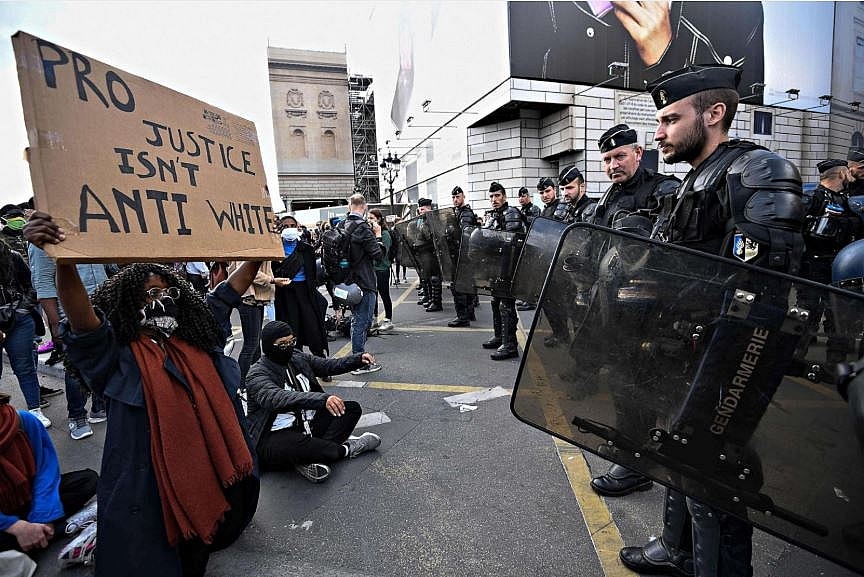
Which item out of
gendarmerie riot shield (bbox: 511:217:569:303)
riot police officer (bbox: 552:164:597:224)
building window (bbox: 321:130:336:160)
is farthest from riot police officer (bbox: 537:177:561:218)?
building window (bbox: 321:130:336:160)

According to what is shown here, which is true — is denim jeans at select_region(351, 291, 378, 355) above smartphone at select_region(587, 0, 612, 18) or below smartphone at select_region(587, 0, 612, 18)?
below

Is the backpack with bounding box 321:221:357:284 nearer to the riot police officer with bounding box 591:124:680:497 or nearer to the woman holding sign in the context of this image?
the riot police officer with bounding box 591:124:680:497

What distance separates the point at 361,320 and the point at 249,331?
3.83 feet

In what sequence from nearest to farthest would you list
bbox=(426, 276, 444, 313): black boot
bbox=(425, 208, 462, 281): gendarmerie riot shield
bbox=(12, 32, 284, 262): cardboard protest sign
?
bbox=(12, 32, 284, 262): cardboard protest sign → bbox=(425, 208, 462, 281): gendarmerie riot shield → bbox=(426, 276, 444, 313): black boot

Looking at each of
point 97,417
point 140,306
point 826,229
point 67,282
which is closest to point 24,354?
point 97,417

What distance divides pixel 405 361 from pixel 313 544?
2.91 metres

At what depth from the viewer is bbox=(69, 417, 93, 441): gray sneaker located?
132 inches

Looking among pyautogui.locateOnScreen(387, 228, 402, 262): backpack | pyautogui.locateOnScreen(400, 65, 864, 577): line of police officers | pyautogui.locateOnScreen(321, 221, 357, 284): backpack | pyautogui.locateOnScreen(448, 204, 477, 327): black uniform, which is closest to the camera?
pyautogui.locateOnScreen(400, 65, 864, 577): line of police officers

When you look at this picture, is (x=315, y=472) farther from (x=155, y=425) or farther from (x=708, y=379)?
(x=708, y=379)

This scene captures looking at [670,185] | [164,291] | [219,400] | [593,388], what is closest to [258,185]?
[164,291]

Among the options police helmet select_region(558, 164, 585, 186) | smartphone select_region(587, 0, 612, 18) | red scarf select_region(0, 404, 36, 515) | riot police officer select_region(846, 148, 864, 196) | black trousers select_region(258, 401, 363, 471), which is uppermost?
smartphone select_region(587, 0, 612, 18)

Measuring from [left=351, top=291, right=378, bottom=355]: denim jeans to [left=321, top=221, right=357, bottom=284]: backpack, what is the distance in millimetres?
318

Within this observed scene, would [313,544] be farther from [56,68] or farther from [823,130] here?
[823,130]

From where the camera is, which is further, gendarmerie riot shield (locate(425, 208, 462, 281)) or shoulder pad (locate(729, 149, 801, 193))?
gendarmerie riot shield (locate(425, 208, 462, 281))
